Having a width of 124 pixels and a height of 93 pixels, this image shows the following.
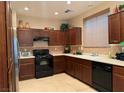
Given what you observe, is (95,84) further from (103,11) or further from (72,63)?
(103,11)

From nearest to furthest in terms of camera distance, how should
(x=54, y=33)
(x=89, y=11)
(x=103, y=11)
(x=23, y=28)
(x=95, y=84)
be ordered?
(x=95, y=84), (x=103, y=11), (x=89, y=11), (x=23, y=28), (x=54, y=33)

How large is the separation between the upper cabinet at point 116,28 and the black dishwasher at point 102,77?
0.74 m

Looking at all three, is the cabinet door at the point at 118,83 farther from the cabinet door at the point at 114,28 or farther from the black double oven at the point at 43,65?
the black double oven at the point at 43,65

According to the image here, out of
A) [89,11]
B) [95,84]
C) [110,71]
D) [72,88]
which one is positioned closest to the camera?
[110,71]

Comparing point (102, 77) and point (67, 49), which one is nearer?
point (102, 77)

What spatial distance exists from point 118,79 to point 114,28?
4.35 feet

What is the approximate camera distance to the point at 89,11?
4426 millimetres

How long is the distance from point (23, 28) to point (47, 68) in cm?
194

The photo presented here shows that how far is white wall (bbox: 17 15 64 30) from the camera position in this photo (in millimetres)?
5129

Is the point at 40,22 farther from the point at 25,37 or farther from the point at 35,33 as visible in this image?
the point at 25,37

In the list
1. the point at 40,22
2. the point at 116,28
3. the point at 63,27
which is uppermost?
the point at 40,22

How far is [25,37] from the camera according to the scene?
477 cm

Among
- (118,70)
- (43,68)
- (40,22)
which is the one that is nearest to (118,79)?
(118,70)

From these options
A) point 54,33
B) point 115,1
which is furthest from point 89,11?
point 54,33
